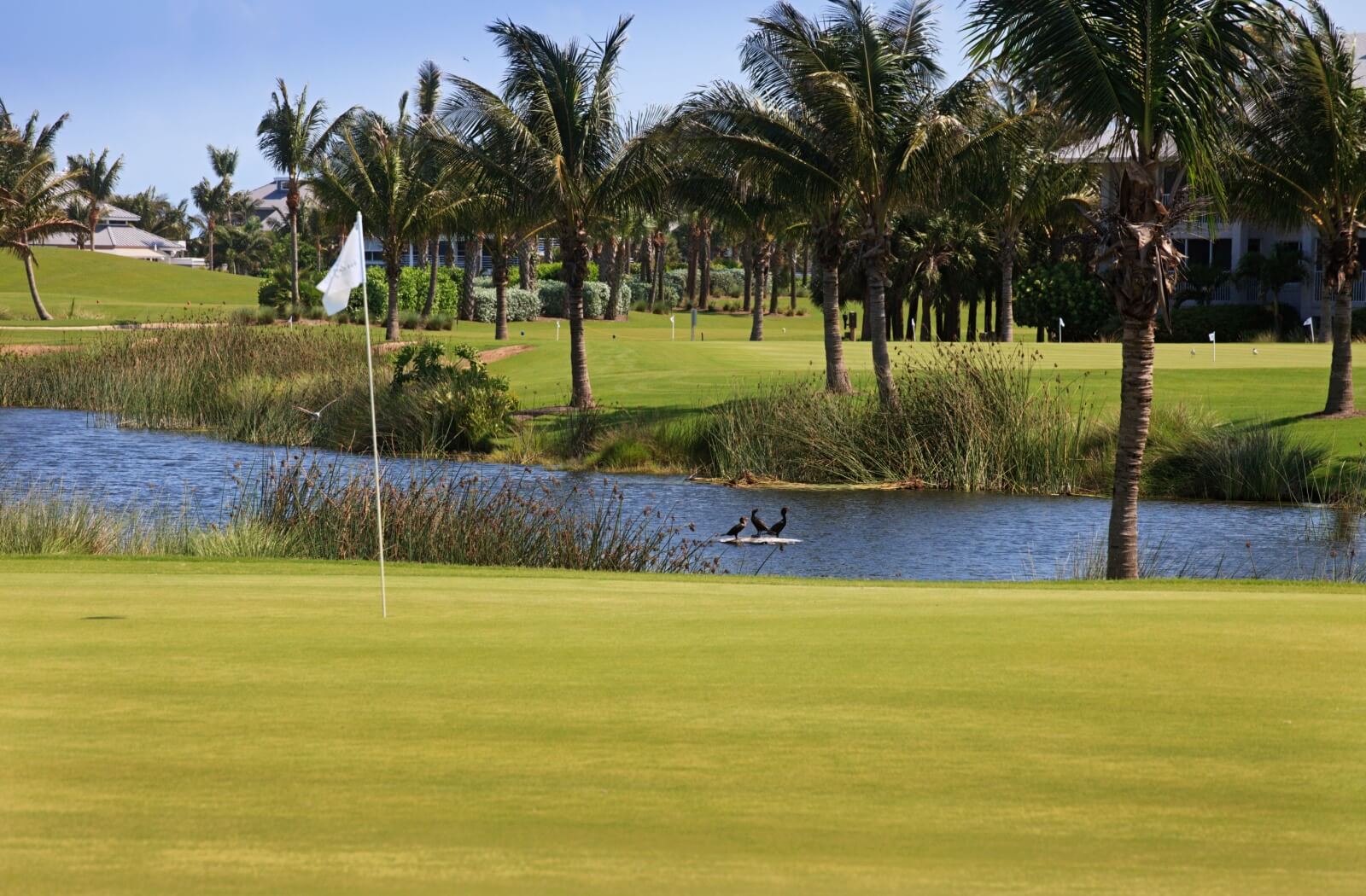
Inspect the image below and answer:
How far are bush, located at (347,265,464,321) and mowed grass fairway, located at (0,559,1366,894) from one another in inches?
2641

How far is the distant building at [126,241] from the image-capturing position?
132 metres

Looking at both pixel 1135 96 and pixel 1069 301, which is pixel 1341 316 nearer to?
pixel 1135 96

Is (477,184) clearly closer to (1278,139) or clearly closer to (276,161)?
(1278,139)

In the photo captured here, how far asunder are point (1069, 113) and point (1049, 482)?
1030 centimetres

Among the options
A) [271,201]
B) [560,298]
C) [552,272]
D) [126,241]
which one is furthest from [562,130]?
[271,201]

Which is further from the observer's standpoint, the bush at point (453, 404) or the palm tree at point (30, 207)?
the palm tree at point (30, 207)

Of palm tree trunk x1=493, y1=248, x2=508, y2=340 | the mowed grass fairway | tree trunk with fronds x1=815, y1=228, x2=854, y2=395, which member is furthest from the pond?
palm tree trunk x1=493, y1=248, x2=508, y2=340

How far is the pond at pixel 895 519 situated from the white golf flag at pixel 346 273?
10.1m

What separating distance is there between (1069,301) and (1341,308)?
3242cm

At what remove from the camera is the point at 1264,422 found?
28.9 meters

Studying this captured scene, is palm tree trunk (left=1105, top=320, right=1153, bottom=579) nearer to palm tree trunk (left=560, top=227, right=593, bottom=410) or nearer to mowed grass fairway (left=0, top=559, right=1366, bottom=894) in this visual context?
mowed grass fairway (left=0, top=559, right=1366, bottom=894)

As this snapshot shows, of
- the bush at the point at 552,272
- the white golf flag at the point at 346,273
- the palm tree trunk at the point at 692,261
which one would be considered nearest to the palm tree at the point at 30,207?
the bush at the point at 552,272

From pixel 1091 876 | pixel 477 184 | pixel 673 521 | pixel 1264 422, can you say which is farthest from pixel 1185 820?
pixel 477 184

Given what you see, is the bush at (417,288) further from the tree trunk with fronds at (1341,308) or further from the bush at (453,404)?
the tree trunk with fronds at (1341,308)
